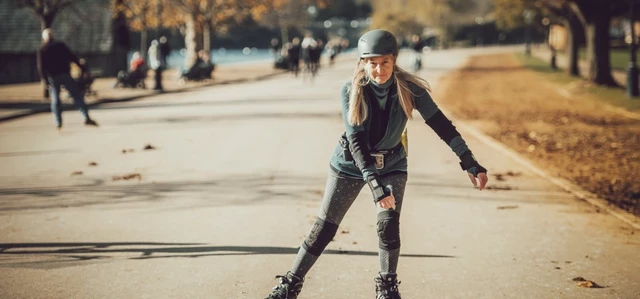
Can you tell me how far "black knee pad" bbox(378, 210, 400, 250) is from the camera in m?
4.48

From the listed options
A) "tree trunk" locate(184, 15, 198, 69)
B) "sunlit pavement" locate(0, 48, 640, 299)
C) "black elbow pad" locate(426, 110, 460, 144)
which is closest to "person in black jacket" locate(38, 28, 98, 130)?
"sunlit pavement" locate(0, 48, 640, 299)

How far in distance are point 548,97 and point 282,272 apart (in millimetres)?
22102

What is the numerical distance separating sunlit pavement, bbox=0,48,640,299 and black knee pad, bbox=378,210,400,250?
0.77 meters

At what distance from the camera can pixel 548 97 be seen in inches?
1038

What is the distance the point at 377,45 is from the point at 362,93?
267 mm

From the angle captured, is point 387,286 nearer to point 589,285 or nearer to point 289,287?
point 289,287

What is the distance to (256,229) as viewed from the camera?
7.19m

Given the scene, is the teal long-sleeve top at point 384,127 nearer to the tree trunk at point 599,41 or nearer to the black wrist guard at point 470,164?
the black wrist guard at point 470,164

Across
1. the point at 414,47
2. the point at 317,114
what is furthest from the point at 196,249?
the point at 414,47

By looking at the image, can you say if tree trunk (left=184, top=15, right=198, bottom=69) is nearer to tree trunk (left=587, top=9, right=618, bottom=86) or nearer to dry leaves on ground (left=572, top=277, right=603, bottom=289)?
tree trunk (left=587, top=9, right=618, bottom=86)

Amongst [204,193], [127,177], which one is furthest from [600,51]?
[204,193]

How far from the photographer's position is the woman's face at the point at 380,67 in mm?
4332

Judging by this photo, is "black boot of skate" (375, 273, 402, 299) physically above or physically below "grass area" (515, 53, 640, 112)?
above

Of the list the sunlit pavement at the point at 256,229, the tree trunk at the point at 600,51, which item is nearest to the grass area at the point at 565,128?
the tree trunk at the point at 600,51
